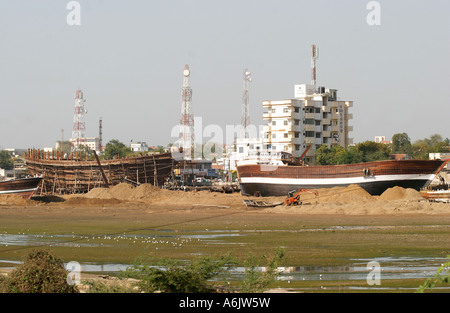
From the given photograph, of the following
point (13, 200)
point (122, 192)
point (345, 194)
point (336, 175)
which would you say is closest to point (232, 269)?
point (345, 194)

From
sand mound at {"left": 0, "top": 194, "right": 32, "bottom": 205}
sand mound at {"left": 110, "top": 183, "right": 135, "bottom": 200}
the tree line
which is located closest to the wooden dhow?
sand mound at {"left": 110, "top": 183, "right": 135, "bottom": 200}

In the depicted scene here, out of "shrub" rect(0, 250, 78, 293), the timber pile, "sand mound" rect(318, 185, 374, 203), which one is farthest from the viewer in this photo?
the timber pile

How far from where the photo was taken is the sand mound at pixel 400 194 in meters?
52.5

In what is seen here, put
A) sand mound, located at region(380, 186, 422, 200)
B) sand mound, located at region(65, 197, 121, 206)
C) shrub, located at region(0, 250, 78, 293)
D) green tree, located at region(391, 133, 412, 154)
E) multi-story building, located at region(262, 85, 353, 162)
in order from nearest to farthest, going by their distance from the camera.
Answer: shrub, located at region(0, 250, 78, 293)
sand mound, located at region(380, 186, 422, 200)
sand mound, located at region(65, 197, 121, 206)
multi-story building, located at region(262, 85, 353, 162)
green tree, located at region(391, 133, 412, 154)

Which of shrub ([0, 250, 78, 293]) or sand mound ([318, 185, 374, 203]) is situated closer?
shrub ([0, 250, 78, 293])

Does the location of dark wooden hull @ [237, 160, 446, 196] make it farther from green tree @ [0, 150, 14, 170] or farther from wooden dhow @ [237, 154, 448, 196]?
green tree @ [0, 150, 14, 170]

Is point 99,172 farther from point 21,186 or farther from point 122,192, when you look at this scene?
point 122,192

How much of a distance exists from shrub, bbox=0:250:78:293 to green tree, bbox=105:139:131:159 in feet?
443

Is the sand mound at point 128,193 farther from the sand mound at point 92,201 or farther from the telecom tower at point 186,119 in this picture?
the telecom tower at point 186,119

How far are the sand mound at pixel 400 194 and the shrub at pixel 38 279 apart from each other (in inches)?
1672

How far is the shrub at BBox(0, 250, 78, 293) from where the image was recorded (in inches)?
512

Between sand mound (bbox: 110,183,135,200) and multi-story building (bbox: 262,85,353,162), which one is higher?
multi-story building (bbox: 262,85,353,162)
